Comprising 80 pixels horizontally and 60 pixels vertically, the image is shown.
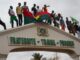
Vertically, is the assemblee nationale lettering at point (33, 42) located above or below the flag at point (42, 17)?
below

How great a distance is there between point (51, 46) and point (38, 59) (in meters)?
19.5

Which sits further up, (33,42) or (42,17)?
(42,17)

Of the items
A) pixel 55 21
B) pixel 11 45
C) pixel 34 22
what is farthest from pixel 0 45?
pixel 55 21

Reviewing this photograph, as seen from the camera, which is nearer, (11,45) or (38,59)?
(11,45)

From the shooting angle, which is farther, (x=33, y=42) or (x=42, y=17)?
(x=42, y=17)

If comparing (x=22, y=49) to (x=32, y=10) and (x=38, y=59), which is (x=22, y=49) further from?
(x=38, y=59)

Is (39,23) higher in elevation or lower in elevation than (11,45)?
higher

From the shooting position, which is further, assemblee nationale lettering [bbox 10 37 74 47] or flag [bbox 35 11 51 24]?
flag [bbox 35 11 51 24]

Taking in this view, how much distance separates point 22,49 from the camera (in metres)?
19.2

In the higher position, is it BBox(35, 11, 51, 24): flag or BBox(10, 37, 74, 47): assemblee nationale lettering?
BBox(35, 11, 51, 24): flag

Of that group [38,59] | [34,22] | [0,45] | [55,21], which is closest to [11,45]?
[0,45]

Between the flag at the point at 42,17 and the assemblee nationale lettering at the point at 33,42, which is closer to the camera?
the assemblee nationale lettering at the point at 33,42

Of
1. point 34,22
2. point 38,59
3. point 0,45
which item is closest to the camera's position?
point 0,45

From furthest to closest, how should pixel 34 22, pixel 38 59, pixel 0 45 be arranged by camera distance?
1. pixel 38 59
2. pixel 34 22
3. pixel 0 45
